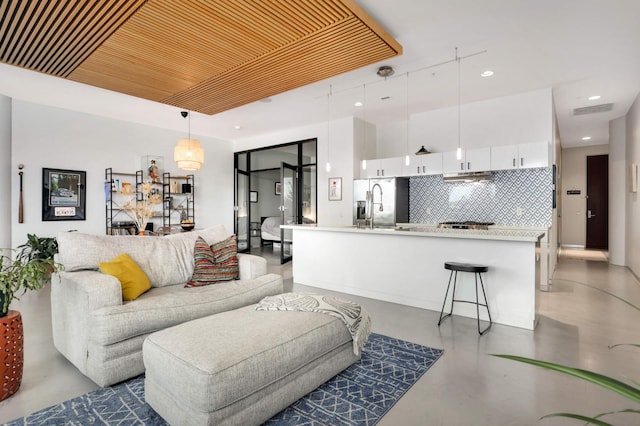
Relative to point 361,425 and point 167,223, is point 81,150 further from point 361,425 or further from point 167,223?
point 361,425

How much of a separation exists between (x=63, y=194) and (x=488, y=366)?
269 inches

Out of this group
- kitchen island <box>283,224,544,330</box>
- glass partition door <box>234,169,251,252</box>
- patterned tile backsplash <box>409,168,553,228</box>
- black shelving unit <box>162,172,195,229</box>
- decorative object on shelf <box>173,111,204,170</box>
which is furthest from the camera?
glass partition door <box>234,169,251,252</box>

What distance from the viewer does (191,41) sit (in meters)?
3.10

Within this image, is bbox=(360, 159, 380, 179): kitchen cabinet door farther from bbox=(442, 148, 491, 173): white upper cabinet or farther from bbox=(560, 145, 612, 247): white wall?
bbox=(560, 145, 612, 247): white wall

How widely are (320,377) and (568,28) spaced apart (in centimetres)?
389

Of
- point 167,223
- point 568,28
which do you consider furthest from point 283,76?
point 167,223

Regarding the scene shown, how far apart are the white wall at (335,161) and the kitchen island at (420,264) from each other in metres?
1.61

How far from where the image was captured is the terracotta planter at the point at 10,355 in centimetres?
212

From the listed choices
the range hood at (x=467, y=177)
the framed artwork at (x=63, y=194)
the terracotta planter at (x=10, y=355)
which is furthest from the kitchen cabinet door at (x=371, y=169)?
the terracotta planter at (x=10, y=355)

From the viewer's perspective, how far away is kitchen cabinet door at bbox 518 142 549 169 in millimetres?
4836

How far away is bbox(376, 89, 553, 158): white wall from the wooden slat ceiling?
2.94 meters

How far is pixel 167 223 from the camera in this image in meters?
7.44

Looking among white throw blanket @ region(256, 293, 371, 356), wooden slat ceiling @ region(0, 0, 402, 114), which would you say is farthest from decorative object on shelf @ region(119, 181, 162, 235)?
white throw blanket @ region(256, 293, 371, 356)

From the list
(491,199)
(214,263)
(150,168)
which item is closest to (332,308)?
(214,263)
